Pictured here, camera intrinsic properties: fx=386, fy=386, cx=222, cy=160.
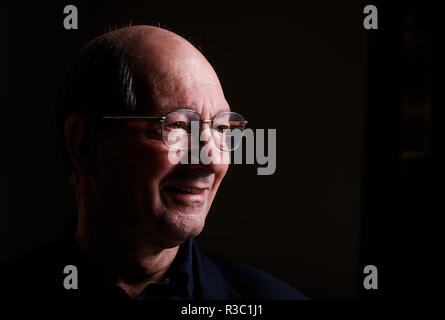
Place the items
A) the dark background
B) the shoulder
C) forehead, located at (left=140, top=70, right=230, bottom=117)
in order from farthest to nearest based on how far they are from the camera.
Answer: the dark background
the shoulder
forehead, located at (left=140, top=70, right=230, bottom=117)

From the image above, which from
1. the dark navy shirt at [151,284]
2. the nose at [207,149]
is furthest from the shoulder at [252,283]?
the nose at [207,149]

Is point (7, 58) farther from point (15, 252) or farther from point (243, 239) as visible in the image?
point (243, 239)

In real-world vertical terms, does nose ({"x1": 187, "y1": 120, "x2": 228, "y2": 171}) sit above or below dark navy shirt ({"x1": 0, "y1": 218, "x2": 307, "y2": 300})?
above

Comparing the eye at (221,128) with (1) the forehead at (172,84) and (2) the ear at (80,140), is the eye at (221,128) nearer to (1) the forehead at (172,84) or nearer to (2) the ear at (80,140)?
(1) the forehead at (172,84)

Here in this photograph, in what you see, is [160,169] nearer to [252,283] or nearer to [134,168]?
[134,168]

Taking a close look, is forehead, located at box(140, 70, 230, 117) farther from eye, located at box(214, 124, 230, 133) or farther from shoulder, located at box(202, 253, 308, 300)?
shoulder, located at box(202, 253, 308, 300)

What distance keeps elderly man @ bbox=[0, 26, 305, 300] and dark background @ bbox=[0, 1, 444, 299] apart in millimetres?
A: 232

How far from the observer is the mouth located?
86cm

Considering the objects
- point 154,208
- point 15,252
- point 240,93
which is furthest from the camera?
point 240,93

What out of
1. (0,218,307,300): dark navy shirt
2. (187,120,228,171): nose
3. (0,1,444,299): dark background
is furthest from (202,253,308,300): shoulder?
(187,120,228,171): nose

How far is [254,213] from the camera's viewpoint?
1.24 meters

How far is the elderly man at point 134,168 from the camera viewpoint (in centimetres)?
85

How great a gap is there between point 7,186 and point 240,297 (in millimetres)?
707
